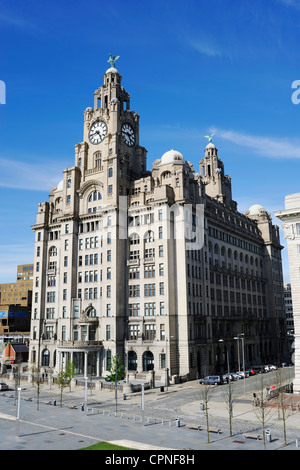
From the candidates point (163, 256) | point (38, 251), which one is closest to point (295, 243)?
point (163, 256)

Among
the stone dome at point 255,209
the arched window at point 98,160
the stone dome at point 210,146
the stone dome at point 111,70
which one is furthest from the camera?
the stone dome at point 255,209

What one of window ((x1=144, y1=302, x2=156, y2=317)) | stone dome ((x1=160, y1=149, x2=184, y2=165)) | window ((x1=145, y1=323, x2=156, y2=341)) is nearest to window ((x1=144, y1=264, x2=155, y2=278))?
window ((x1=144, y1=302, x2=156, y2=317))

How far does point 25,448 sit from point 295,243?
47.2 m

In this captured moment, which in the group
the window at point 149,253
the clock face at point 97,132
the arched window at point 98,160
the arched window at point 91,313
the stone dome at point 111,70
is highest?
the stone dome at point 111,70

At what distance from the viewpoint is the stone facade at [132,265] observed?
270 ft

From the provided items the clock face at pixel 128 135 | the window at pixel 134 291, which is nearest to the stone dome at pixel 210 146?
the clock face at pixel 128 135

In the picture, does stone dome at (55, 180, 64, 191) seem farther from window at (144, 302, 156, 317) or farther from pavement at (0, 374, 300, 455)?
pavement at (0, 374, 300, 455)

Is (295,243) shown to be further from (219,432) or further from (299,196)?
(219,432)

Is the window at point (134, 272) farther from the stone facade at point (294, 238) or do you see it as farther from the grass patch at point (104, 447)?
the grass patch at point (104, 447)

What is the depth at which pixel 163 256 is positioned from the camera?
82750 mm

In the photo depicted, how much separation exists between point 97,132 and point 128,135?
7.55 meters

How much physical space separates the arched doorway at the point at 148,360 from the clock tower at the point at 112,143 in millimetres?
31512

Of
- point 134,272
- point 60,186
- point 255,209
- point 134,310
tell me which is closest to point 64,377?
point 134,310

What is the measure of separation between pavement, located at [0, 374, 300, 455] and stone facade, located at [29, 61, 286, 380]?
18.5 meters
